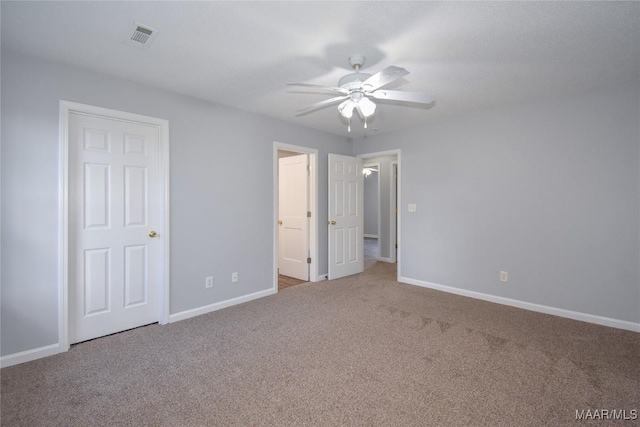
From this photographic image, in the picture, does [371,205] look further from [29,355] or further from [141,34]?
[29,355]

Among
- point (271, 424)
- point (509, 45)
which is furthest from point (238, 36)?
point (271, 424)

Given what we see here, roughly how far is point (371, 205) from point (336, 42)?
8.32 m

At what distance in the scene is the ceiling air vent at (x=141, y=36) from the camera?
2.02 meters

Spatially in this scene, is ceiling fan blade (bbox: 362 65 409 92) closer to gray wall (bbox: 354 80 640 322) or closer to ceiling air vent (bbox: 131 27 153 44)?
ceiling air vent (bbox: 131 27 153 44)

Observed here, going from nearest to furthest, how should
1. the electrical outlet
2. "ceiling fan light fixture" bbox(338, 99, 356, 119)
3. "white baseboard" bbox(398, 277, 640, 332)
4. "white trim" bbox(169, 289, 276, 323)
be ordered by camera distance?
"ceiling fan light fixture" bbox(338, 99, 356, 119) → "white baseboard" bbox(398, 277, 640, 332) → "white trim" bbox(169, 289, 276, 323) → the electrical outlet

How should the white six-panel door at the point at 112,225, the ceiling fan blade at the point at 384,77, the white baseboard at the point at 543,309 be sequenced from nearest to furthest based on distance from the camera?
the ceiling fan blade at the point at 384,77
the white six-panel door at the point at 112,225
the white baseboard at the point at 543,309

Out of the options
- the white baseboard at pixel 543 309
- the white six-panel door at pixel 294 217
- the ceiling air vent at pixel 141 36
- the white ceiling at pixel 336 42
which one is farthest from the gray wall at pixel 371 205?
the ceiling air vent at pixel 141 36

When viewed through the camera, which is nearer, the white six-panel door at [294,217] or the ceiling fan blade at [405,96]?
the ceiling fan blade at [405,96]

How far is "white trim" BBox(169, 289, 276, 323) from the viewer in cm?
319

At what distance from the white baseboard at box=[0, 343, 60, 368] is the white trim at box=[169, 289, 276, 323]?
2.99 ft

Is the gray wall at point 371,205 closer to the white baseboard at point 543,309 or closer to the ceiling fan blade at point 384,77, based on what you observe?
the white baseboard at point 543,309

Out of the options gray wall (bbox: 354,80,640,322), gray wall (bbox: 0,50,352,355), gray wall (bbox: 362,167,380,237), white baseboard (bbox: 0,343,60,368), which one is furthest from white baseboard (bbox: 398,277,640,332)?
gray wall (bbox: 362,167,380,237)

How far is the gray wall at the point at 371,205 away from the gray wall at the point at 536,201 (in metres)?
5.63

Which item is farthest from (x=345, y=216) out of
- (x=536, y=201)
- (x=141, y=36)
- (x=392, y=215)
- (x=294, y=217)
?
(x=141, y=36)
